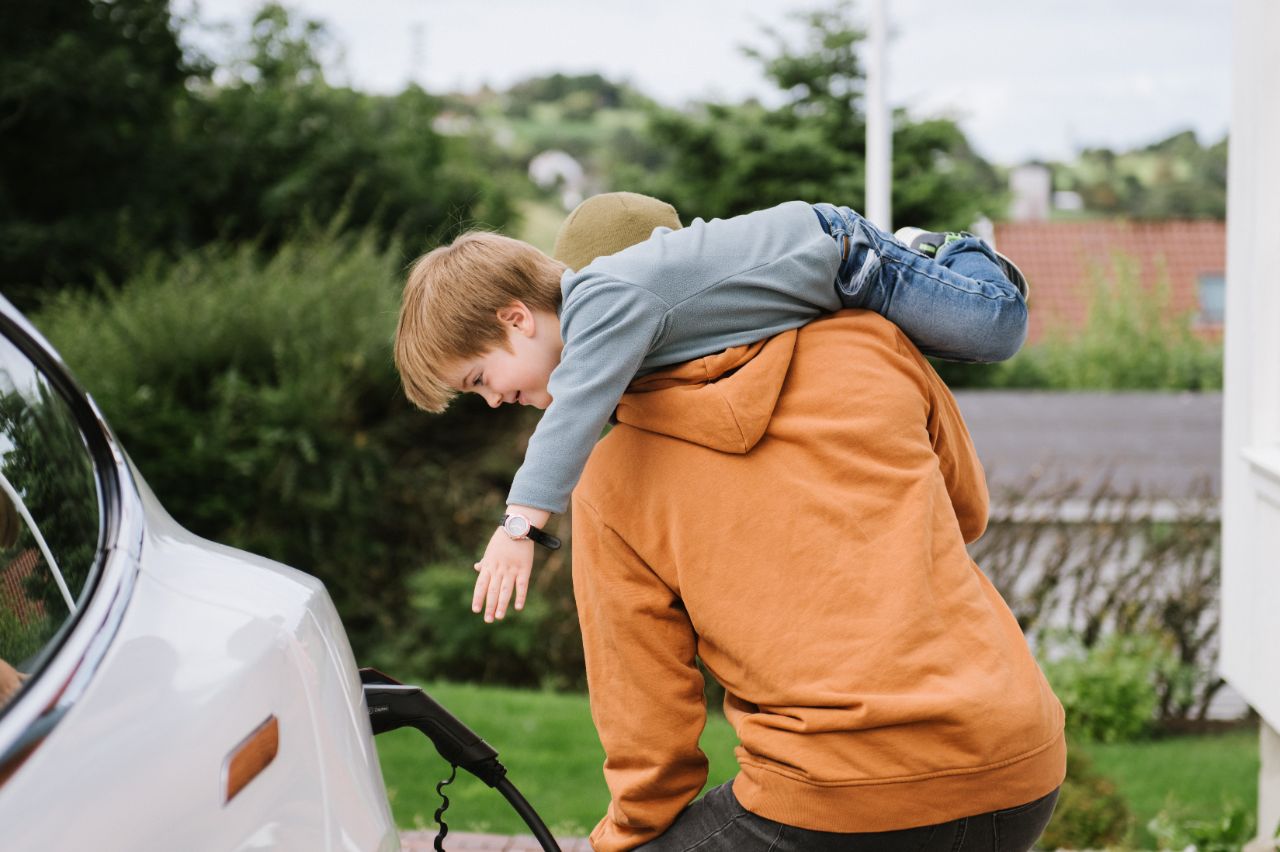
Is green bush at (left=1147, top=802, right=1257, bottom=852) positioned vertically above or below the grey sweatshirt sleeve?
below

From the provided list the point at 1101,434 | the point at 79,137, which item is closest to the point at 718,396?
the point at 1101,434

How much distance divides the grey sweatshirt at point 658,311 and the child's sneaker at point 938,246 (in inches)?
12.0

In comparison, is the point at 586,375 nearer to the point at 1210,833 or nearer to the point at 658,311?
the point at 658,311

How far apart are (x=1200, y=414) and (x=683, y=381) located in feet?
46.1

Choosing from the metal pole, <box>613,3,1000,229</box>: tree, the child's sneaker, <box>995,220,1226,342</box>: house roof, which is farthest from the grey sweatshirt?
<box>995,220,1226,342</box>: house roof

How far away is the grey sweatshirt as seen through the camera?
1.66 meters

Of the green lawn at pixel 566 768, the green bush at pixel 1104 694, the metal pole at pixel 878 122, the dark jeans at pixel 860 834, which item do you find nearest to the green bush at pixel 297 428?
the green lawn at pixel 566 768

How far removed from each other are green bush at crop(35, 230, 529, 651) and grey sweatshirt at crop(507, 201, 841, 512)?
652cm

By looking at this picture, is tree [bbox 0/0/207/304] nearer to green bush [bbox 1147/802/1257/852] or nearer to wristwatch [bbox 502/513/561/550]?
green bush [bbox 1147/802/1257/852]

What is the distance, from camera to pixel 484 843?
4.61m

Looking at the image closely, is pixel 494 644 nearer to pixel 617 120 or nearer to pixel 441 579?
pixel 441 579

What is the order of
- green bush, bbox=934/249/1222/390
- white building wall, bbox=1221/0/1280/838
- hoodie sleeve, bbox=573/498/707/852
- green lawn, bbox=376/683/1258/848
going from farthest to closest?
1. green bush, bbox=934/249/1222/390
2. green lawn, bbox=376/683/1258/848
3. white building wall, bbox=1221/0/1280/838
4. hoodie sleeve, bbox=573/498/707/852

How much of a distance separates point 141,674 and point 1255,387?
161 inches

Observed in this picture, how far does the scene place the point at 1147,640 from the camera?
6.89 metres
